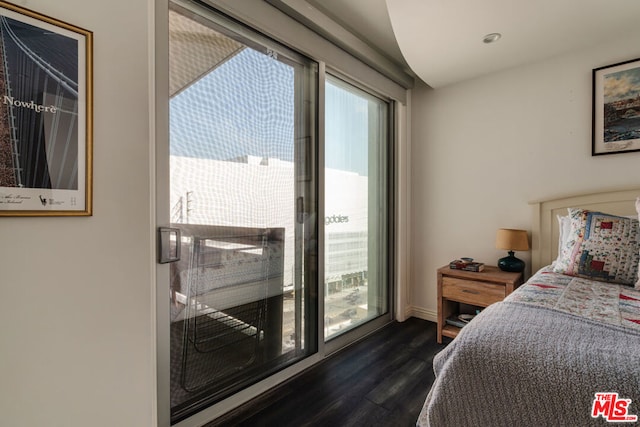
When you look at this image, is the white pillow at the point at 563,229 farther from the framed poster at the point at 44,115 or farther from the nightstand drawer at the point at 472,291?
the framed poster at the point at 44,115

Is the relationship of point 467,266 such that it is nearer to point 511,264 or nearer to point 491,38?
point 511,264

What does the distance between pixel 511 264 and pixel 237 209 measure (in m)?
2.25

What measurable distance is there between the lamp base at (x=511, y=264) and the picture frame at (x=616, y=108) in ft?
3.21

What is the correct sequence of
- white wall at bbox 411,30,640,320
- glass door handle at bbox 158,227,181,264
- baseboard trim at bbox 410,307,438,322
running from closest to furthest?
glass door handle at bbox 158,227,181,264 → white wall at bbox 411,30,640,320 → baseboard trim at bbox 410,307,438,322

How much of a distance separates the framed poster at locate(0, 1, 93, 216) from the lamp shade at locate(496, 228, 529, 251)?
108 inches

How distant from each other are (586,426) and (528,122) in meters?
2.50

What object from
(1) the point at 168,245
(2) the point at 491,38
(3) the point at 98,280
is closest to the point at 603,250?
(2) the point at 491,38

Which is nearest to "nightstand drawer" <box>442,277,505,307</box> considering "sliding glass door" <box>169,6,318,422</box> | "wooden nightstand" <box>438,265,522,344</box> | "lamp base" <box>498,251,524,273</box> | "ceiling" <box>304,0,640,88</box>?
"wooden nightstand" <box>438,265,522,344</box>

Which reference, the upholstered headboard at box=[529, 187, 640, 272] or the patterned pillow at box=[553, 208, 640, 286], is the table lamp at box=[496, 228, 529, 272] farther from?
the patterned pillow at box=[553, 208, 640, 286]

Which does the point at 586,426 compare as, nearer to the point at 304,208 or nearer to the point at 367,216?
the point at 304,208

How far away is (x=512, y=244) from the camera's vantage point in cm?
246

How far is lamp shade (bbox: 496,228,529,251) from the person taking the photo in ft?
8.04

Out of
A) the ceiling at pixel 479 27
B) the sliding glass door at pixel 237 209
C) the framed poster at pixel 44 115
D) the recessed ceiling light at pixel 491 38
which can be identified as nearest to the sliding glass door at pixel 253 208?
the sliding glass door at pixel 237 209

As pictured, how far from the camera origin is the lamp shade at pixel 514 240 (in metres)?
2.45
